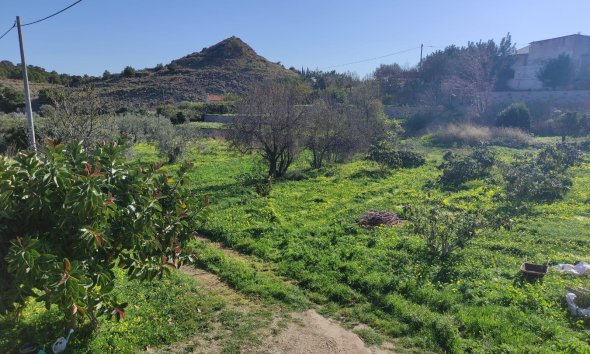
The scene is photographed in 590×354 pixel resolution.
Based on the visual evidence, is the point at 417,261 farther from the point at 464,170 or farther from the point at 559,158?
the point at 559,158

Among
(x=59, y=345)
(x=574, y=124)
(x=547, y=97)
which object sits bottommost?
(x=59, y=345)

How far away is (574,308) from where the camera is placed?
6328 millimetres

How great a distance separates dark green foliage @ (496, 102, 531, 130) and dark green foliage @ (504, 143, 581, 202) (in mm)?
13479

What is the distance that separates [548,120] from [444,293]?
97.1 ft

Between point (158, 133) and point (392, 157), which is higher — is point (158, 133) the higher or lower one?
the higher one

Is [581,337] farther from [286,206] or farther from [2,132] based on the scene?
[2,132]

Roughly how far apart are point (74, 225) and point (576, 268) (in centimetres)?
828

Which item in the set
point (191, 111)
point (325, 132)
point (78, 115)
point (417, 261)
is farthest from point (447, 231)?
point (191, 111)

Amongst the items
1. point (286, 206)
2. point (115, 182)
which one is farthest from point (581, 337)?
point (286, 206)

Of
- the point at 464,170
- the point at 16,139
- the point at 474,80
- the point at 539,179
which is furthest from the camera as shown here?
the point at 474,80

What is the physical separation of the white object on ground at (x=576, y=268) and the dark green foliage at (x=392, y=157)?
37.6 feet

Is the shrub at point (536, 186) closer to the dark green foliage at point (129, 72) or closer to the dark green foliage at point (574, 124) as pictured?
the dark green foliage at point (574, 124)

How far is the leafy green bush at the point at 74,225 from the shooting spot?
13.4 ft

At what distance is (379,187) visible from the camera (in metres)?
15.7
